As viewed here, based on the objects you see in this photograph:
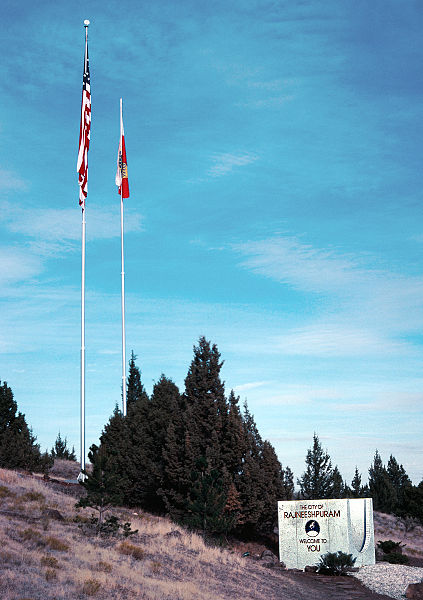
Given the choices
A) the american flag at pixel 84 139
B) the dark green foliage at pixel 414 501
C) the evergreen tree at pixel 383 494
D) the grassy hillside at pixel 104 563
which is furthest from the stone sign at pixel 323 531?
the evergreen tree at pixel 383 494

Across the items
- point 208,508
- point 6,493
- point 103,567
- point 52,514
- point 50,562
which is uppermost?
point 50,562

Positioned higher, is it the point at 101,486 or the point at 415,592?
the point at 101,486

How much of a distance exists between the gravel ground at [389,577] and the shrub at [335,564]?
0.57 meters

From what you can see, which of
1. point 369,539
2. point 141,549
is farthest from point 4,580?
point 369,539

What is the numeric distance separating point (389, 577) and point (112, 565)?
15828 mm

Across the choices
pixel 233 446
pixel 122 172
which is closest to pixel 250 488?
pixel 233 446

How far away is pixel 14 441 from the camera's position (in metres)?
45.7

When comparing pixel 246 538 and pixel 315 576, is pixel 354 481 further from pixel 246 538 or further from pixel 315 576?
pixel 315 576

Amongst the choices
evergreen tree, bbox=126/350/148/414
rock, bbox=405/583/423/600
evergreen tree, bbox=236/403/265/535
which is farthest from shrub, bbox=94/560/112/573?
evergreen tree, bbox=126/350/148/414

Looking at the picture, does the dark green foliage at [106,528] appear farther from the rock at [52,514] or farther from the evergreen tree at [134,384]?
the evergreen tree at [134,384]

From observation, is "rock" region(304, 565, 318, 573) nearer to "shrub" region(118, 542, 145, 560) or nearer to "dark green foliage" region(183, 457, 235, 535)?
"dark green foliage" region(183, 457, 235, 535)

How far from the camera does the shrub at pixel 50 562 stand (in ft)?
56.2

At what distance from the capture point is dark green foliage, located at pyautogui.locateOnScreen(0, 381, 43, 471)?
147ft

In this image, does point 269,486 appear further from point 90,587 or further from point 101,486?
point 90,587
